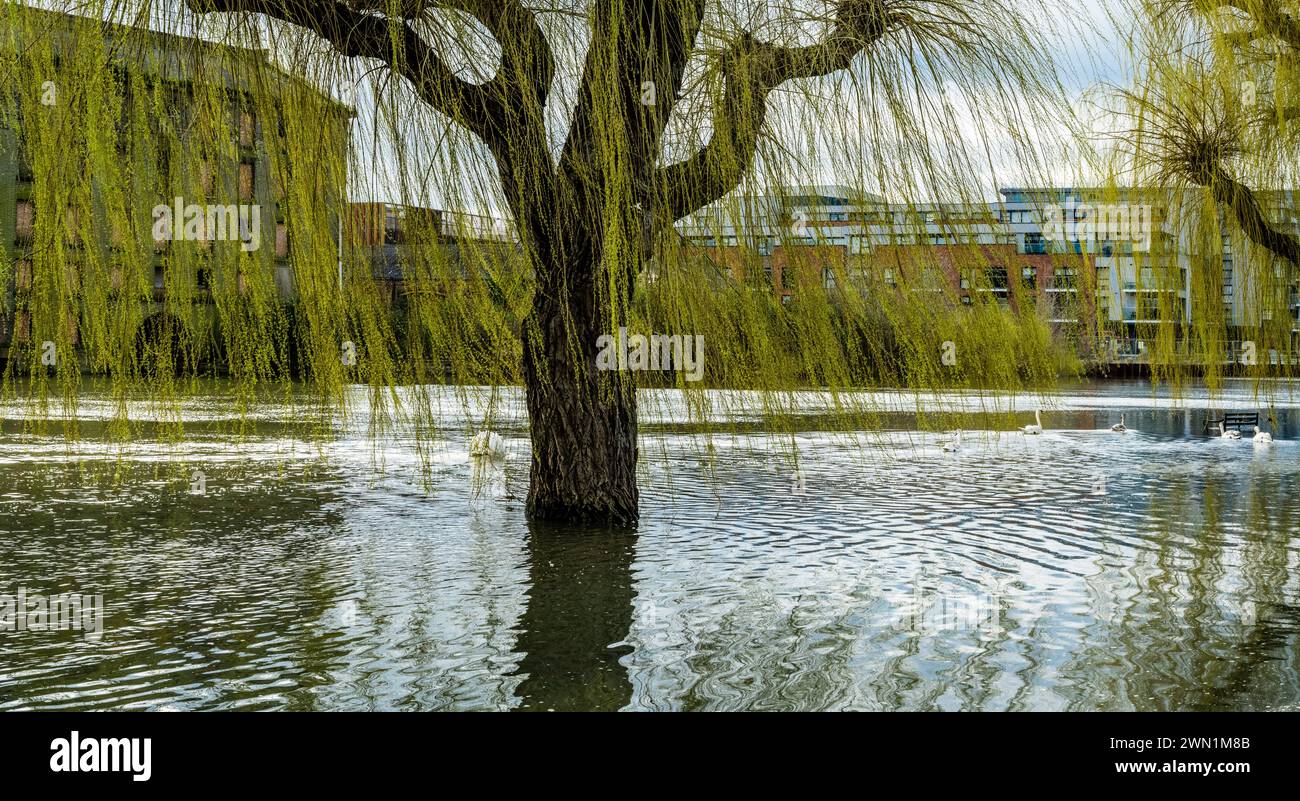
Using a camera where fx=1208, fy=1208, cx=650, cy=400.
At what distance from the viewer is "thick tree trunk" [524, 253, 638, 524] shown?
7.60m

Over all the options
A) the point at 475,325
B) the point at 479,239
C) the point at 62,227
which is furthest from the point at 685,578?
the point at 62,227

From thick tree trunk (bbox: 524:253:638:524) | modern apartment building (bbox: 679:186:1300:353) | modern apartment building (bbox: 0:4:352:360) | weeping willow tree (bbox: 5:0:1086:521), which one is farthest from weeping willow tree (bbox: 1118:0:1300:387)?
modern apartment building (bbox: 0:4:352:360)

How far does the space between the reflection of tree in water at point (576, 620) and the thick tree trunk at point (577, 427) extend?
25cm

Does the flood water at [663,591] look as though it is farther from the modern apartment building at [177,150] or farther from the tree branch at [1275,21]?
the tree branch at [1275,21]

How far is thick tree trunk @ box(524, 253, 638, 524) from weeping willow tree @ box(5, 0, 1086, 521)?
1970 millimetres

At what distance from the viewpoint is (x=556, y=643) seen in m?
5.10

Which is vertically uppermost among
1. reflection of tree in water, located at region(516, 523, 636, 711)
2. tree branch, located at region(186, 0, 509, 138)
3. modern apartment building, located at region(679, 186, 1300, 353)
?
tree branch, located at region(186, 0, 509, 138)

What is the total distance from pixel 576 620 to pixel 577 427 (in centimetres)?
245

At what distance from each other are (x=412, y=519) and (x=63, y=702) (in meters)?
4.53

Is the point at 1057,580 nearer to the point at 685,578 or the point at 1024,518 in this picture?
the point at 685,578

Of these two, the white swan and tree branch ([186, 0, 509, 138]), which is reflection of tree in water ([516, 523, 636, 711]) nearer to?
tree branch ([186, 0, 509, 138])

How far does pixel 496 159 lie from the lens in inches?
197

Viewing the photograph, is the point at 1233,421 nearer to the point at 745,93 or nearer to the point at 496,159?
the point at 745,93
